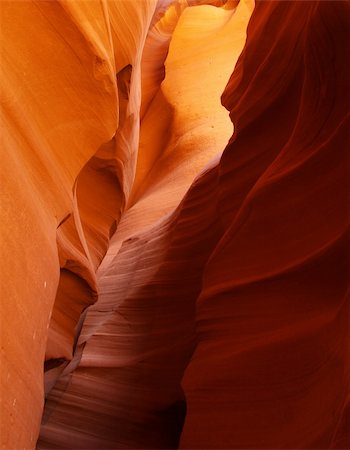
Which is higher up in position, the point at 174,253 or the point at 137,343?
the point at 174,253

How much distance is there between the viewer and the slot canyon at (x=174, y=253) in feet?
5.69

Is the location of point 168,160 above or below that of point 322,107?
below

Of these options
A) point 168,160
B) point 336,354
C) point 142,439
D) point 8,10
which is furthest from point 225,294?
point 168,160

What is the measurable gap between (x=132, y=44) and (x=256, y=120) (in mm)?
704

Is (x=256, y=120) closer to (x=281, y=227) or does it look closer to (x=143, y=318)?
(x=281, y=227)

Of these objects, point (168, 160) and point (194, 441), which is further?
point (168, 160)

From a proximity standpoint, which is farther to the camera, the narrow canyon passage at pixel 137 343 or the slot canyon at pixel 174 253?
the narrow canyon passage at pixel 137 343

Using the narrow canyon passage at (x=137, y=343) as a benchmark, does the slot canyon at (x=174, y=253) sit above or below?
above

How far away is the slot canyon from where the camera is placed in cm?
174

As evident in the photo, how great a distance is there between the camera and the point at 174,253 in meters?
3.67

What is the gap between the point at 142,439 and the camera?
325 centimetres

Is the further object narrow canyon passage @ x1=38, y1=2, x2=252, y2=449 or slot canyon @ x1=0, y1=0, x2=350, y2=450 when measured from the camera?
narrow canyon passage @ x1=38, y1=2, x2=252, y2=449

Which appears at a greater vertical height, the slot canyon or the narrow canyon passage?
the slot canyon

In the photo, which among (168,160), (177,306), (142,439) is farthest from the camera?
(168,160)
